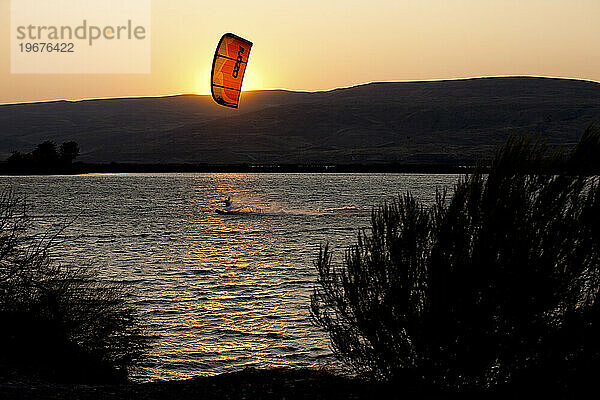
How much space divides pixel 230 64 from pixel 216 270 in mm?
18528

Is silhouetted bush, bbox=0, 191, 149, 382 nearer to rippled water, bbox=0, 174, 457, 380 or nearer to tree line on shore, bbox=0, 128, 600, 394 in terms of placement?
rippled water, bbox=0, 174, 457, 380

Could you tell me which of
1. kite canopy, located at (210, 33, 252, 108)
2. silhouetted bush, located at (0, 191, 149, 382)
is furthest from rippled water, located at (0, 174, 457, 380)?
kite canopy, located at (210, 33, 252, 108)

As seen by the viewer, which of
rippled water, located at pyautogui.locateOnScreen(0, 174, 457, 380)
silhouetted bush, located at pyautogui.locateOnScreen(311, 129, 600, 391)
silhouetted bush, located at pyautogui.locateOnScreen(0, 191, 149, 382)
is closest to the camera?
silhouetted bush, located at pyautogui.locateOnScreen(311, 129, 600, 391)

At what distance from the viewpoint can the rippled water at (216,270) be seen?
24844 millimetres

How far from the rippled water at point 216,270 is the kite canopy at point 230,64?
9505mm

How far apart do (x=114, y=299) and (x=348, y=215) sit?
76.6 meters

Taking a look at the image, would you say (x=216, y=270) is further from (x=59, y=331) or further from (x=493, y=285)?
(x=493, y=285)

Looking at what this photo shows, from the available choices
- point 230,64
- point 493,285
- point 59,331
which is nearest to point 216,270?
point 230,64

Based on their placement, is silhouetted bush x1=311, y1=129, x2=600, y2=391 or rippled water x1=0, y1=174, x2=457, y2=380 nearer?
silhouetted bush x1=311, y1=129, x2=600, y2=391

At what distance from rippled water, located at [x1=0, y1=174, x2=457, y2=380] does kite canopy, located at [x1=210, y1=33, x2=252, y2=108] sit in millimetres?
9505

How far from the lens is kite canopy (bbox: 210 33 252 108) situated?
32.1 meters

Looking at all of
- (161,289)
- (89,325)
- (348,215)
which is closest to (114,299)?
(89,325)

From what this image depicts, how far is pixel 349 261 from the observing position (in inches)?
562

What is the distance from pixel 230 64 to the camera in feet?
106
